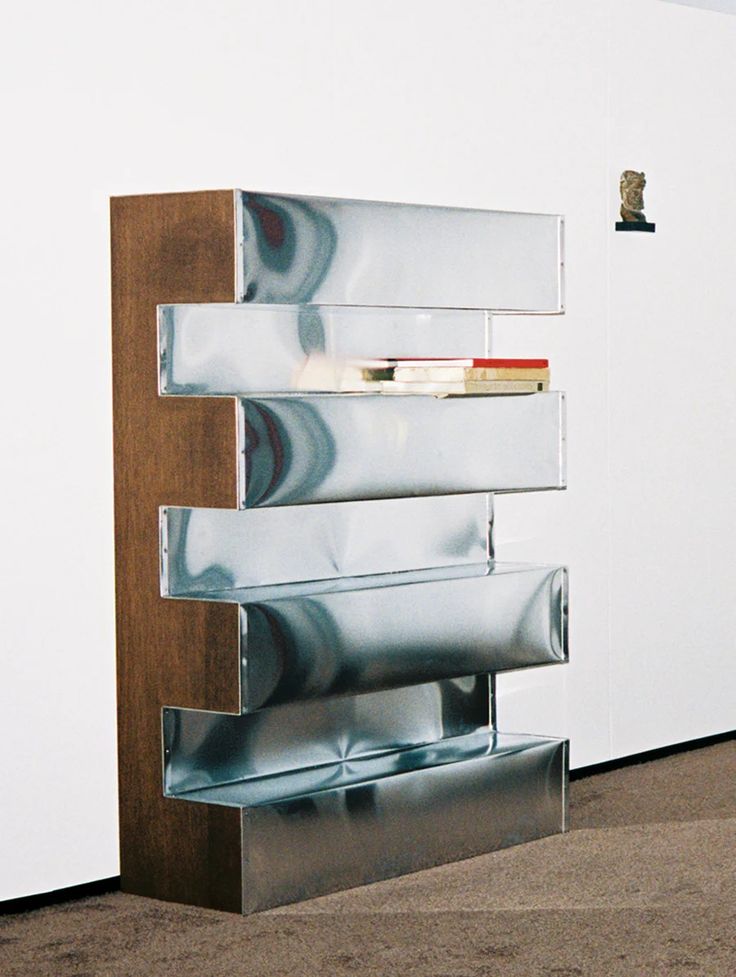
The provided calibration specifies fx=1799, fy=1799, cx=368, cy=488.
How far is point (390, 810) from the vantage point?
14.7 ft

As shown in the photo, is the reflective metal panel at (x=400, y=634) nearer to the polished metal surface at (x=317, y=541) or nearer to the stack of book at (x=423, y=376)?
the polished metal surface at (x=317, y=541)

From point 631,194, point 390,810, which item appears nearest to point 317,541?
point 390,810

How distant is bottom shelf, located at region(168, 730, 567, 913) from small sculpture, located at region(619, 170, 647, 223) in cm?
176

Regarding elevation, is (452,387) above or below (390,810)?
above

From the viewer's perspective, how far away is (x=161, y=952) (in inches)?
152

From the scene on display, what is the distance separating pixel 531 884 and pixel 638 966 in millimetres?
660

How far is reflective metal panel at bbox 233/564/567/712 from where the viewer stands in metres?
4.18

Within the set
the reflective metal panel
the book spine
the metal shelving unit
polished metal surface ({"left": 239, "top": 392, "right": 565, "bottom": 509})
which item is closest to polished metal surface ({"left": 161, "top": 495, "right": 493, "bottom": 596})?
the metal shelving unit

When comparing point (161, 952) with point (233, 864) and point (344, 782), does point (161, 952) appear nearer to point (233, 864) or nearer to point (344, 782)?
point (233, 864)

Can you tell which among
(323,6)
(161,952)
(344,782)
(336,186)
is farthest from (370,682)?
(323,6)

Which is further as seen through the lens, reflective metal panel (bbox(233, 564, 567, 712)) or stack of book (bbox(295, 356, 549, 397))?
stack of book (bbox(295, 356, 549, 397))

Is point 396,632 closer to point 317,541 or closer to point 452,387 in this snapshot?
point 317,541

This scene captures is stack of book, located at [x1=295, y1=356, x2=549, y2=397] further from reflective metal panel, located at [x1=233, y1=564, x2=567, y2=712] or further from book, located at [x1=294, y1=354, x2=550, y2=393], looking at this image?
reflective metal panel, located at [x1=233, y1=564, x2=567, y2=712]

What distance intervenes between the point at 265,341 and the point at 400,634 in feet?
2.63
